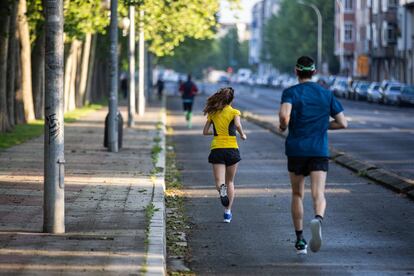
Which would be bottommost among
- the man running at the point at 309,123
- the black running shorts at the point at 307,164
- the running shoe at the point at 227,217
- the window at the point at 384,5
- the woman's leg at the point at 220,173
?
the running shoe at the point at 227,217

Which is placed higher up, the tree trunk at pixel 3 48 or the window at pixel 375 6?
the window at pixel 375 6

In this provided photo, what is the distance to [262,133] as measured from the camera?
1508 inches

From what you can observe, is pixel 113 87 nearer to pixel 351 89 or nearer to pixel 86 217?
pixel 86 217

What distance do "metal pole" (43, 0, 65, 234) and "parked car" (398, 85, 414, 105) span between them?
59.6 m

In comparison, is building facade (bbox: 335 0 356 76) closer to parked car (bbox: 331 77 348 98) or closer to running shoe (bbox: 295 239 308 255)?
parked car (bbox: 331 77 348 98)

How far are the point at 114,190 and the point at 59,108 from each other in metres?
4.94

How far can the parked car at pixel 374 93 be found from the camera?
7800 cm

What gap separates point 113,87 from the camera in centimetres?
2717

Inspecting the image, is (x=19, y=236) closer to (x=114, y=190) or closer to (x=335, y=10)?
(x=114, y=190)

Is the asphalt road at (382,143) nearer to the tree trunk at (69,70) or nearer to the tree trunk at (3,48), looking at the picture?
the tree trunk at (3,48)

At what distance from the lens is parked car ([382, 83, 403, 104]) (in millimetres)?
73062

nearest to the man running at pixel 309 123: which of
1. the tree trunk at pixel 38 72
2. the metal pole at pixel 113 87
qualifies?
the metal pole at pixel 113 87

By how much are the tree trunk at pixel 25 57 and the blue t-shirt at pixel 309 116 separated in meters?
24.6

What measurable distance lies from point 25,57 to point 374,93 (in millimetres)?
44792
